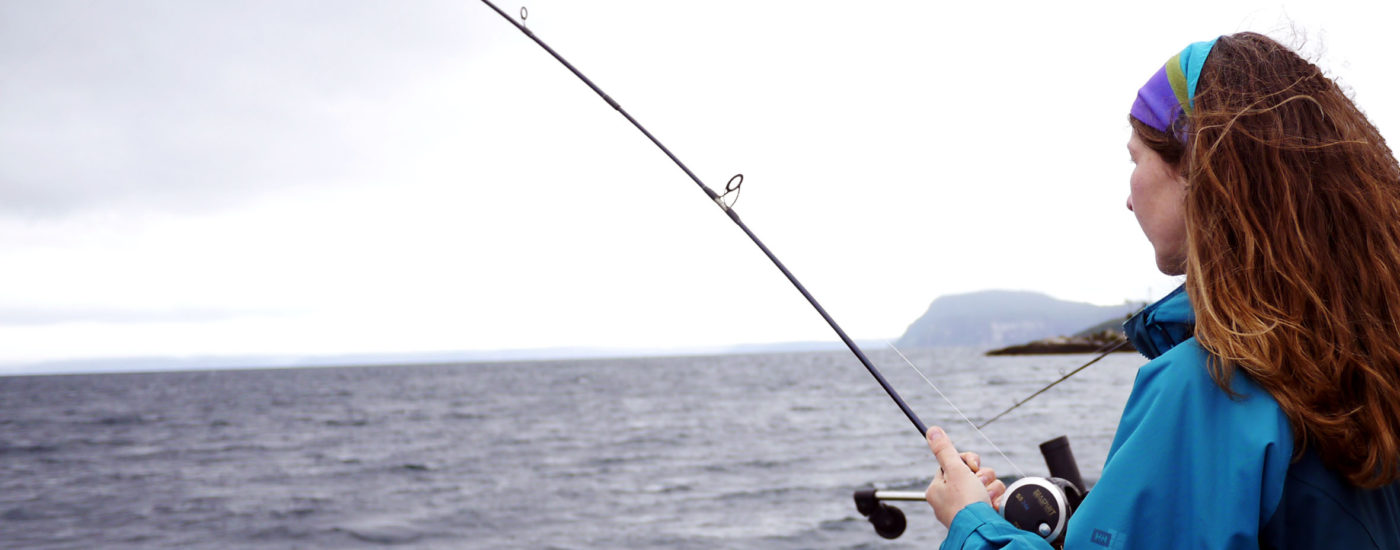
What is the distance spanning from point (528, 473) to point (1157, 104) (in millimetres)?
17454

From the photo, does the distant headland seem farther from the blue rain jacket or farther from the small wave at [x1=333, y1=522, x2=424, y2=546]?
the small wave at [x1=333, y1=522, x2=424, y2=546]

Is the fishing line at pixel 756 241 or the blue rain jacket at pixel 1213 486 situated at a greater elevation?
the fishing line at pixel 756 241

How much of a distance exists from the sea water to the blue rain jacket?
52.3 inches

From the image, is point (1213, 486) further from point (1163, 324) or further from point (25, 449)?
point (25, 449)

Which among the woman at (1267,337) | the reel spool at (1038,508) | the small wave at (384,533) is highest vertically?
the woman at (1267,337)

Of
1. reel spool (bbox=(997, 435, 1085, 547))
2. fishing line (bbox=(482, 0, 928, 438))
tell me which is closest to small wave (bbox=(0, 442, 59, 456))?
fishing line (bbox=(482, 0, 928, 438))

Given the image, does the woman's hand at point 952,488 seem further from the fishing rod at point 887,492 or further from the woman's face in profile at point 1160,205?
the woman's face in profile at point 1160,205

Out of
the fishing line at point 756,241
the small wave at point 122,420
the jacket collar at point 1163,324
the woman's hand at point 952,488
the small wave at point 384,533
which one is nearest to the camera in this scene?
the jacket collar at point 1163,324

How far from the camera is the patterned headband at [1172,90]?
1.33 m

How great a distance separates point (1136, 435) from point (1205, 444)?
76 millimetres

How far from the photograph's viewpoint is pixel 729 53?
12.4 ft

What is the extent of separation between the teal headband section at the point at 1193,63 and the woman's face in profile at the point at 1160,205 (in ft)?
0.33

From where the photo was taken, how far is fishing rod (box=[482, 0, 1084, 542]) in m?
1.56

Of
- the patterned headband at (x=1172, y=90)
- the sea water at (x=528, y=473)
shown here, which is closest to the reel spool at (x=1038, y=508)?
the patterned headband at (x=1172, y=90)
